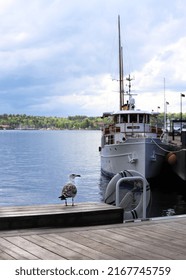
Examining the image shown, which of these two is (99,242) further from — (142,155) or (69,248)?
(142,155)

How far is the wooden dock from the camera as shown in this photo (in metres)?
5.36

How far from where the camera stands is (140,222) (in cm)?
744

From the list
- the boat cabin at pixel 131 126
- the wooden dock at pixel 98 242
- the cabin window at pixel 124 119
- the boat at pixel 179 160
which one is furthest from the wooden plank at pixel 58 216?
the cabin window at pixel 124 119

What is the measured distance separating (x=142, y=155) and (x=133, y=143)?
0.98 meters

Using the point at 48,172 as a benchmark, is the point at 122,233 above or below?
above

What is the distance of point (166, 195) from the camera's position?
27734mm

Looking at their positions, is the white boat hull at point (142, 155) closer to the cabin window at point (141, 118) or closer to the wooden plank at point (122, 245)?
the cabin window at point (141, 118)

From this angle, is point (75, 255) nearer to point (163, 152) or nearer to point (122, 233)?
point (122, 233)

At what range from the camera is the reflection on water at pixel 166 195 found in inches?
867

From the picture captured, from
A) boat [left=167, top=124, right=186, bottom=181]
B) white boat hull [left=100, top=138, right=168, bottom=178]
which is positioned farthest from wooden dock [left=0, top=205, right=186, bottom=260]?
white boat hull [left=100, top=138, right=168, bottom=178]
